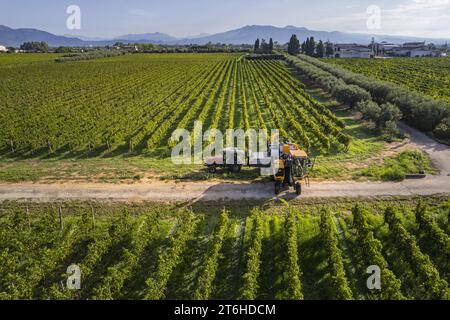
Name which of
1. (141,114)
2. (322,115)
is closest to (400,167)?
(322,115)

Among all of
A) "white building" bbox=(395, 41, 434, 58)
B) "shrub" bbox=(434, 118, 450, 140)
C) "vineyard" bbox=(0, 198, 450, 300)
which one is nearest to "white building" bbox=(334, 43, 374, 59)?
"white building" bbox=(395, 41, 434, 58)

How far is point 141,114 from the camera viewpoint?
37094mm

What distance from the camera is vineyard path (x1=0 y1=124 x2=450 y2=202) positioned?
1942 centimetres

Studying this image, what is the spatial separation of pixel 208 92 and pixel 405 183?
3462 cm

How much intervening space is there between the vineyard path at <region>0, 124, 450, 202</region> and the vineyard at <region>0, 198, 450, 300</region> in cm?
118

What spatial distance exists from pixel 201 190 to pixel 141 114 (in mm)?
19742

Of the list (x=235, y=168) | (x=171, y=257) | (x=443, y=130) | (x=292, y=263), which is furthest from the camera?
(x=443, y=130)

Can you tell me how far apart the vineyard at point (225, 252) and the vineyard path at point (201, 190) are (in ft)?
3.87

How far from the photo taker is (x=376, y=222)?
54.4 feet

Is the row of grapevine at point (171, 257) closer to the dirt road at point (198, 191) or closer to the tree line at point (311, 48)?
the dirt road at point (198, 191)

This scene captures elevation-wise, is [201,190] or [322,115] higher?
[322,115]

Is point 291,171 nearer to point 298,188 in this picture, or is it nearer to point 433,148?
point 298,188

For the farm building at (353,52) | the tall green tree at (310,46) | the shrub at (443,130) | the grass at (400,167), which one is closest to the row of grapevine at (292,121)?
the grass at (400,167)

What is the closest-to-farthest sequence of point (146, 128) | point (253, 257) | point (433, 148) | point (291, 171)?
point (253, 257)
point (291, 171)
point (433, 148)
point (146, 128)
